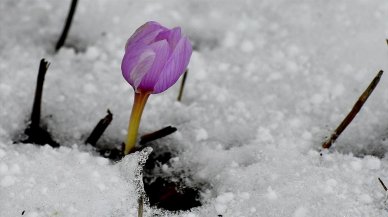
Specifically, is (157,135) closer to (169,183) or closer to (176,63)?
(169,183)

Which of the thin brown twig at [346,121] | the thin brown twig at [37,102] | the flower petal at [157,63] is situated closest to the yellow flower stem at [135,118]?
the flower petal at [157,63]

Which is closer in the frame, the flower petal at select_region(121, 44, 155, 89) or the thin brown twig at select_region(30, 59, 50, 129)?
the flower petal at select_region(121, 44, 155, 89)

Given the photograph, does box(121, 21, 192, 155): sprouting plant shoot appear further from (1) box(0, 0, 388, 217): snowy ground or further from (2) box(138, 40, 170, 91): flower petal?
(1) box(0, 0, 388, 217): snowy ground

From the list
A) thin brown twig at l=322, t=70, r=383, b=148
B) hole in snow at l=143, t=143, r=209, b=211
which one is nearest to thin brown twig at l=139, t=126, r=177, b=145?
hole in snow at l=143, t=143, r=209, b=211

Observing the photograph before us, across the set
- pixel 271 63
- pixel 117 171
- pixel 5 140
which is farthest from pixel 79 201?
pixel 271 63

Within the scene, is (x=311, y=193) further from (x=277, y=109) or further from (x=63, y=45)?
(x=63, y=45)

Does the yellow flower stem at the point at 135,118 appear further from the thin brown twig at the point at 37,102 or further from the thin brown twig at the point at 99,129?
the thin brown twig at the point at 37,102

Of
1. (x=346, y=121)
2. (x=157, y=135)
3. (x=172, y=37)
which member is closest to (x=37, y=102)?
(x=157, y=135)

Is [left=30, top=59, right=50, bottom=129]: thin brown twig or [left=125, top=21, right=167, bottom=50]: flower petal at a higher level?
[left=125, top=21, right=167, bottom=50]: flower petal
